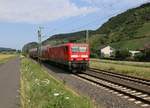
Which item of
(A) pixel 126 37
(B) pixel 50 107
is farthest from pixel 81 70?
(A) pixel 126 37

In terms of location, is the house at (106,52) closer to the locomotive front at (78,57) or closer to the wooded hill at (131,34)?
the wooded hill at (131,34)

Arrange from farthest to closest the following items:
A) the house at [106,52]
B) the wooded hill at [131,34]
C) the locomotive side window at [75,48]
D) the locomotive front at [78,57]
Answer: the wooded hill at [131,34] < the house at [106,52] < the locomotive side window at [75,48] < the locomotive front at [78,57]

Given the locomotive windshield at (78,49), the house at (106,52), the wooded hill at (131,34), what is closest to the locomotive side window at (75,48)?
the locomotive windshield at (78,49)

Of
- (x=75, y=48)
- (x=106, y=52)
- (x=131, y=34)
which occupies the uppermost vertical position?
(x=131, y=34)

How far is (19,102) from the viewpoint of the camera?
14.1 meters

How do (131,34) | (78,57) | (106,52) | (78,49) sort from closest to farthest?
(78,57)
(78,49)
(106,52)
(131,34)

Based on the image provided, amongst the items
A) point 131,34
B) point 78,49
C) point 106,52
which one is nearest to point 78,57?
point 78,49

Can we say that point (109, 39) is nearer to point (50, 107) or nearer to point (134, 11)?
point (134, 11)

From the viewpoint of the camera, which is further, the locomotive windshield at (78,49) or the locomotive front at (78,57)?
the locomotive windshield at (78,49)

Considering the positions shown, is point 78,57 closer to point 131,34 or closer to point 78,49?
point 78,49

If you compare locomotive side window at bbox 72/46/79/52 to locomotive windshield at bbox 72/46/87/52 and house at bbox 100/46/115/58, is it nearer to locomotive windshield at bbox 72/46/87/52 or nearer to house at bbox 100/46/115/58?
locomotive windshield at bbox 72/46/87/52

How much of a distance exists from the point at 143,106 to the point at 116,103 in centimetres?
147

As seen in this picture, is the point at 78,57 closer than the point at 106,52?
Yes

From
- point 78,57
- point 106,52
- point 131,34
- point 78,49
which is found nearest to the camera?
point 78,57
